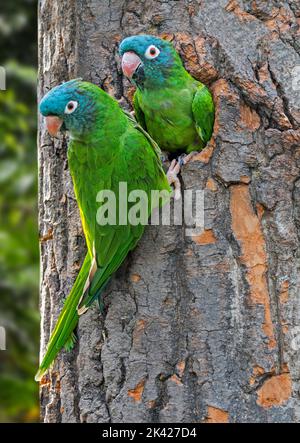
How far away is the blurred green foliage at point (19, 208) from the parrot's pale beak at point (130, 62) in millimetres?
2221

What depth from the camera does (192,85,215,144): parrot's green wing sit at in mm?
3070

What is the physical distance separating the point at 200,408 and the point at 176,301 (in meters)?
0.39

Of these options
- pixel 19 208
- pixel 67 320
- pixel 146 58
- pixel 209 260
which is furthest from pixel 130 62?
pixel 19 208

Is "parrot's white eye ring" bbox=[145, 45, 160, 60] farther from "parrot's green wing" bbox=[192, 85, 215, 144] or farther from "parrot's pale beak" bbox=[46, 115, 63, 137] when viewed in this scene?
"parrot's pale beak" bbox=[46, 115, 63, 137]

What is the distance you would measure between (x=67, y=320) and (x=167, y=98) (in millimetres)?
971

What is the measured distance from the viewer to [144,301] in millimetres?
2992

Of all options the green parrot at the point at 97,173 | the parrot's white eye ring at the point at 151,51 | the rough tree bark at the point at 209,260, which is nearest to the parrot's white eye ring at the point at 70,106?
the green parrot at the point at 97,173

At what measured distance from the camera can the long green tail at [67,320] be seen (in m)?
3.02

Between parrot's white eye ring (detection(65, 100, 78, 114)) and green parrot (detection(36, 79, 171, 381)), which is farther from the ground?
parrot's white eye ring (detection(65, 100, 78, 114))

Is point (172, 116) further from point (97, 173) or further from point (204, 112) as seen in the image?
point (97, 173)

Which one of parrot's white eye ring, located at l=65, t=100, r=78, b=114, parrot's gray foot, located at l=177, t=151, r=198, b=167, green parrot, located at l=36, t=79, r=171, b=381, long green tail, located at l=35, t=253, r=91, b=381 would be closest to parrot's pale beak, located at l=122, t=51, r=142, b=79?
green parrot, located at l=36, t=79, r=171, b=381

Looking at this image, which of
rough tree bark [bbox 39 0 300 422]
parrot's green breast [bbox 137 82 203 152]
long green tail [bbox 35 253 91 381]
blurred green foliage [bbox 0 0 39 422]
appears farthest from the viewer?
blurred green foliage [bbox 0 0 39 422]

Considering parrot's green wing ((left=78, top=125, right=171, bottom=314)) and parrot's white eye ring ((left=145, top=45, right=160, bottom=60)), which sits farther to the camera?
parrot's white eye ring ((left=145, top=45, right=160, bottom=60))
